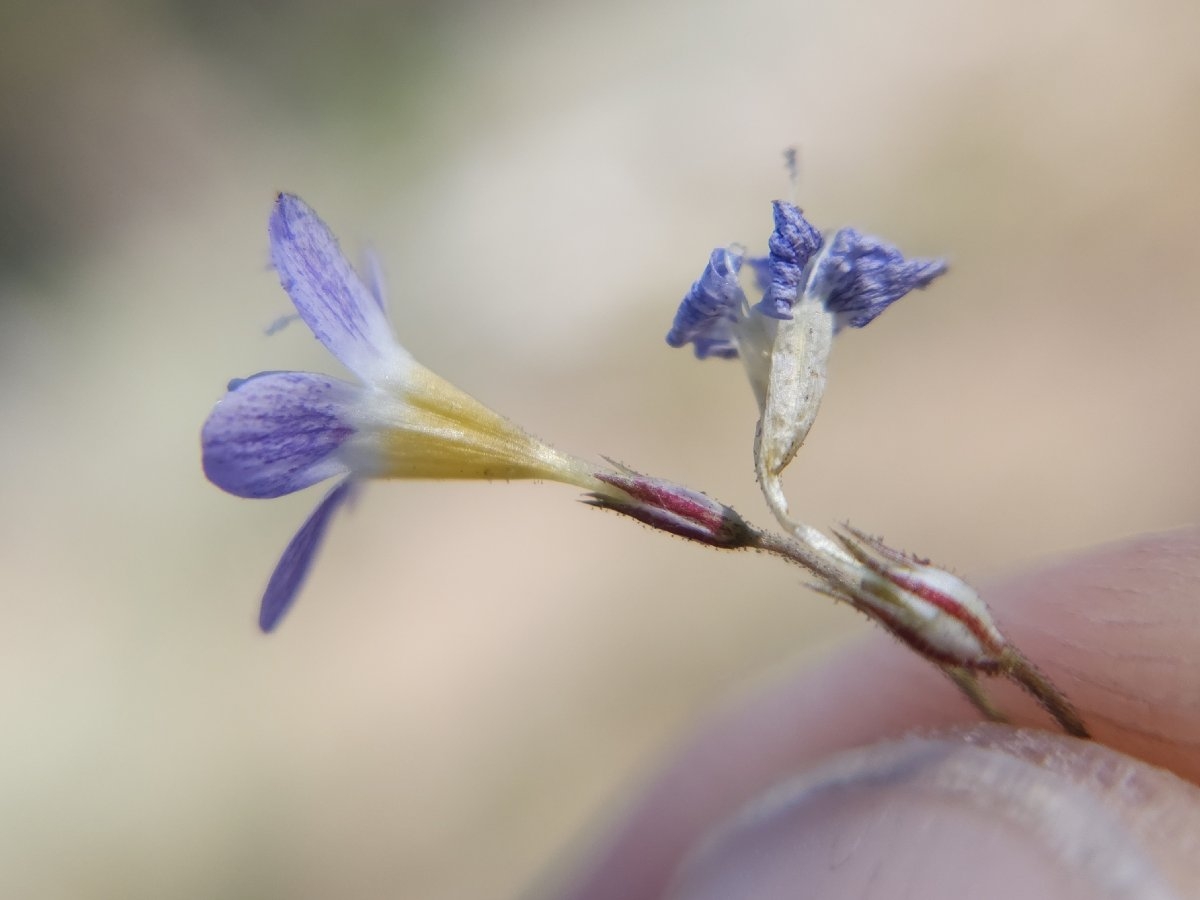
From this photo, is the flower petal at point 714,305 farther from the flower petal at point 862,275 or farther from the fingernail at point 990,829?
the fingernail at point 990,829

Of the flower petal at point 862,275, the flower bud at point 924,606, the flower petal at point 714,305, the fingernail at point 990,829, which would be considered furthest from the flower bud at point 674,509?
the fingernail at point 990,829

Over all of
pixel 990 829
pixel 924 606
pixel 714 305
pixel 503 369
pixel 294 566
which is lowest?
pixel 990 829

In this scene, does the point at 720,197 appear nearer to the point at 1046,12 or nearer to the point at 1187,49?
the point at 1046,12

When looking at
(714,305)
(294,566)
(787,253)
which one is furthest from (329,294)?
(787,253)

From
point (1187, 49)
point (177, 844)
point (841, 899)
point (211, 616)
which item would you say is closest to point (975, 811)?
point (841, 899)

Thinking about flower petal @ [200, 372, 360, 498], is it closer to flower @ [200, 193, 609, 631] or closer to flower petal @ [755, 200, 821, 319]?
flower @ [200, 193, 609, 631]

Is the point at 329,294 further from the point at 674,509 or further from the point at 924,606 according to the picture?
the point at 924,606
